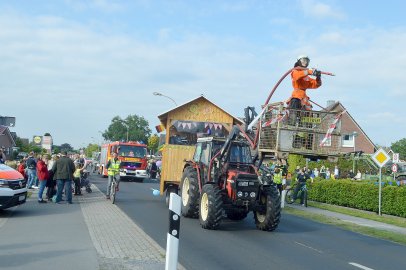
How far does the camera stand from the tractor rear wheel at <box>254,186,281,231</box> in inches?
509

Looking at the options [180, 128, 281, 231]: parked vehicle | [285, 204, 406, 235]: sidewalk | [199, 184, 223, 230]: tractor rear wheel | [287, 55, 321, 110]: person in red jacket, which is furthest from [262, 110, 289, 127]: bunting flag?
[285, 204, 406, 235]: sidewalk

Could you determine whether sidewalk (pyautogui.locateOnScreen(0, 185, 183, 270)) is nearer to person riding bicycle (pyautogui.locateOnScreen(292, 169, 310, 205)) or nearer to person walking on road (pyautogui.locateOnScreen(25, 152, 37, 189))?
person walking on road (pyautogui.locateOnScreen(25, 152, 37, 189))

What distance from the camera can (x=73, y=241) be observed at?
9.67 meters

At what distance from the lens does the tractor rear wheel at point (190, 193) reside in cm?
1440

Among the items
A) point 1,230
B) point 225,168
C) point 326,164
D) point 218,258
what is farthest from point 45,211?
point 326,164

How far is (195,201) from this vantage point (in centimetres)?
1441

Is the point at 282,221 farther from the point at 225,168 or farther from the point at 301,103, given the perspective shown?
the point at 301,103

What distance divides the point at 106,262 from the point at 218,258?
226 centimetres

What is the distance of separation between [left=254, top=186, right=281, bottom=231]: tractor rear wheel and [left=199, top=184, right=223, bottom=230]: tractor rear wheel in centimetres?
126

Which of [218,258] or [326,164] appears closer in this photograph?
[218,258]

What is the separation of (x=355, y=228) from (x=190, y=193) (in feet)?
17.8

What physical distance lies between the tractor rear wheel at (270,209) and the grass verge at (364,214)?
6.48m

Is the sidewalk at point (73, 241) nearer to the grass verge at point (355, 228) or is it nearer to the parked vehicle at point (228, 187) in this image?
the parked vehicle at point (228, 187)

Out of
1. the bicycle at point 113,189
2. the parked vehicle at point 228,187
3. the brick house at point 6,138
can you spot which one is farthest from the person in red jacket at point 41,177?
the brick house at point 6,138
